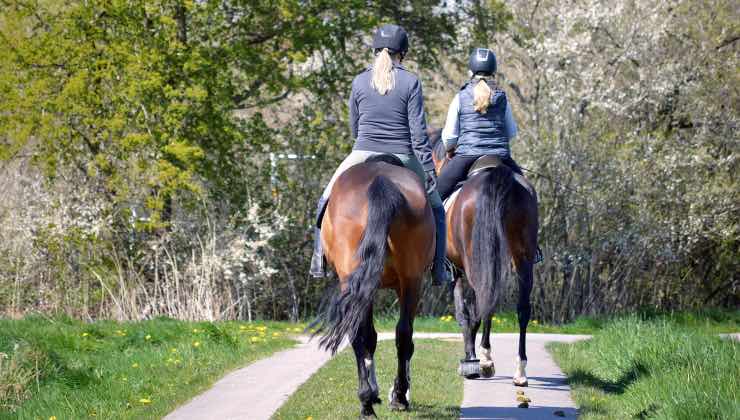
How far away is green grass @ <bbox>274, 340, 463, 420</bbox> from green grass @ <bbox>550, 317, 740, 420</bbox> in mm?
1031

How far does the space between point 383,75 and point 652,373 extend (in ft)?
10.3

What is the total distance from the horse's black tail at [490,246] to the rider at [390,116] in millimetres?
1083

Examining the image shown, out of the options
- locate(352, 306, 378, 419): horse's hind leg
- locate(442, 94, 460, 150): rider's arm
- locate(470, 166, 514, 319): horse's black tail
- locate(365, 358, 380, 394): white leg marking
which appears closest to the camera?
locate(352, 306, 378, 419): horse's hind leg

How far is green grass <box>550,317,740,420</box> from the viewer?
6.53 metres

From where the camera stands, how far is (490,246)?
8.68 m

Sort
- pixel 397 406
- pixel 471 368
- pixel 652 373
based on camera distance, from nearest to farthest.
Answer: pixel 397 406 → pixel 652 373 → pixel 471 368

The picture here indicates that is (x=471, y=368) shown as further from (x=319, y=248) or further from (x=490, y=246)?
(x=319, y=248)

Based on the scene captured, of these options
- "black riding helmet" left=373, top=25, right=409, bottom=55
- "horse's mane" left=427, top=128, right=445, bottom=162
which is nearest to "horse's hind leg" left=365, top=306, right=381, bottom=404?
"black riding helmet" left=373, top=25, right=409, bottom=55

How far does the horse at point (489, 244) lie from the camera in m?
8.64

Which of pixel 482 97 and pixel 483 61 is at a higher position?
pixel 483 61

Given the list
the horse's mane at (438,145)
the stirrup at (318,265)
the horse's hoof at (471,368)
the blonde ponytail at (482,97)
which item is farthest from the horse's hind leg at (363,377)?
the horse's mane at (438,145)

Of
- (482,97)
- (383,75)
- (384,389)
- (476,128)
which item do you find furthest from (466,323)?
(383,75)

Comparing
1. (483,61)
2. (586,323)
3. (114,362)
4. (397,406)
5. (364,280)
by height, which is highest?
(483,61)

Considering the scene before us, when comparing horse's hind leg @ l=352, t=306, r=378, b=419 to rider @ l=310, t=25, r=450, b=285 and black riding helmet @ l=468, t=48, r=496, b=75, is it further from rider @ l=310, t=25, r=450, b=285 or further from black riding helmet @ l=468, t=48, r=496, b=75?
black riding helmet @ l=468, t=48, r=496, b=75
